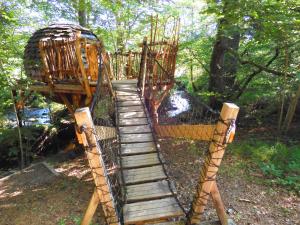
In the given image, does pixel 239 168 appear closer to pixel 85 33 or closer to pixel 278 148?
pixel 278 148

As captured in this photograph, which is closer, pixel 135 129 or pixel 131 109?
pixel 135 129

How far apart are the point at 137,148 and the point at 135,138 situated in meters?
0.26

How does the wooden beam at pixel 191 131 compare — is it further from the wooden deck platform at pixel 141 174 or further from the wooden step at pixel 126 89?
the wooden step at pixel 126 89

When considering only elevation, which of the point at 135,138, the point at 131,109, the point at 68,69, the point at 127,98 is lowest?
the point at 135,138

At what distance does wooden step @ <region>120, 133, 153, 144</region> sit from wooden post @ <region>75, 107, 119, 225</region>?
1.63 m

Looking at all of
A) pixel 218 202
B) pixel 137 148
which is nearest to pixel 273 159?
pixel 218 202

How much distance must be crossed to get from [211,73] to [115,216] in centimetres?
554

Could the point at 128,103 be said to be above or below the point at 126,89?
below

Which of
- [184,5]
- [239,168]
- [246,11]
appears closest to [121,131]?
[239,168]

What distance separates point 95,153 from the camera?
248cm

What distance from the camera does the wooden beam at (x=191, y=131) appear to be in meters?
4.07

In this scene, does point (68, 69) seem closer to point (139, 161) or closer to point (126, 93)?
point (126, 93)

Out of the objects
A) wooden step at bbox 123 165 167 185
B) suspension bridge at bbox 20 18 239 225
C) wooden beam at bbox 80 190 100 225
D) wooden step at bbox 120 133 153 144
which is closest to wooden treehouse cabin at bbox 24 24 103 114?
suspension bridge at bbox 20 18 239 225

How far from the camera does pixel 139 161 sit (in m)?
3.91
